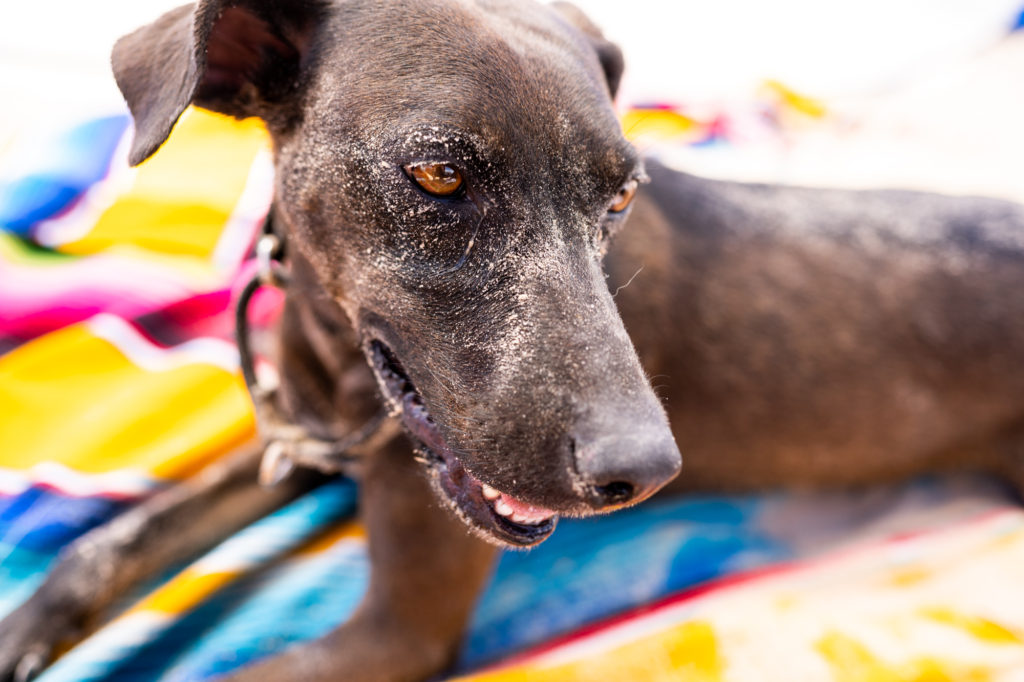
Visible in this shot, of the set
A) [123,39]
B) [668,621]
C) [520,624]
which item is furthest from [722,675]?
[123,39]

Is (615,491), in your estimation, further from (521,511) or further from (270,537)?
(270,537)

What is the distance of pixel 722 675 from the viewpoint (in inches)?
95.0

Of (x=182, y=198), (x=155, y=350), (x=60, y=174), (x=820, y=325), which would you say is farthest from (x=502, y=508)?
(x=60, y=174)

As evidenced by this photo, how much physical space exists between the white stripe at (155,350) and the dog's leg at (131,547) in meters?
0.47

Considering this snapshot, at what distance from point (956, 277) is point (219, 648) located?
2.80 meters

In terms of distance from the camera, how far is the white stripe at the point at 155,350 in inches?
129

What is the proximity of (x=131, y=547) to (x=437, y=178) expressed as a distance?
1.72m

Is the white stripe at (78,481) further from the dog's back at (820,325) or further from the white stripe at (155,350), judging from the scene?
the dog's back at (820,325)

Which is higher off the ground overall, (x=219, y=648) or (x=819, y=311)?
(x=819, y=311)

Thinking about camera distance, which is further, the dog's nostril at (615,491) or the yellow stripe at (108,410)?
the yellow stripe at (108,410)

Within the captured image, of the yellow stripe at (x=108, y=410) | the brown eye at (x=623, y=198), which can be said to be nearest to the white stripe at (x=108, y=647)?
the yellow stripe at (x=108, y=410)

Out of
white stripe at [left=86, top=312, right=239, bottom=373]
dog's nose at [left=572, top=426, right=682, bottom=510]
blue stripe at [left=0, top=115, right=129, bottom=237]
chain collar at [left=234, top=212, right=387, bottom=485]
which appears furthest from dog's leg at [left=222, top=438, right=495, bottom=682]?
blue stripe at [left=0, top=115, right=129, bottom=237]

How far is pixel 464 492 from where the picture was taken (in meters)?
1.93

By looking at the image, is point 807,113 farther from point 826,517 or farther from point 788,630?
point 788,630
